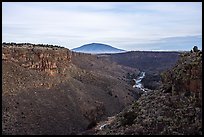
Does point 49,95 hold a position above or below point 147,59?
below

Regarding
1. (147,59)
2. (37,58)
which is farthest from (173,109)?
(147,59)

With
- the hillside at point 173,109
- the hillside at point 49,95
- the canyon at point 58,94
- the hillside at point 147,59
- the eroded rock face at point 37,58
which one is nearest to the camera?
the hillside at point 173,109

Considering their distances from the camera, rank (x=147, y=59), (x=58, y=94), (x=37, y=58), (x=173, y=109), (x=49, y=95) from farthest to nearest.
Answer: (x=147, y=59)
(x=37, y=58)
(x=58, y=94)
(x=49, y=95)
(x=173, y=109)

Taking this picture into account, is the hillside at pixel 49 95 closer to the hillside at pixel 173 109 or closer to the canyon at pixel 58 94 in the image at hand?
the canyon at pixel 58 94

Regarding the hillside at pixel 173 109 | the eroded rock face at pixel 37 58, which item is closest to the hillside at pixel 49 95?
the eroded rock face at pixel 37 58

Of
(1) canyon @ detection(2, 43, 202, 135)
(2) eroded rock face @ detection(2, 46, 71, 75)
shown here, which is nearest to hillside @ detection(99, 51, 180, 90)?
(1) canyon @ detection(2, 43, 202, 135)

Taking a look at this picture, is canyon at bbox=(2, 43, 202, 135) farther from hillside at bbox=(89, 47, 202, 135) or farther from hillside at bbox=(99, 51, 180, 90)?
hillside at bbox=(99, 51, 180, 90)

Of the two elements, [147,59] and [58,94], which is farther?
[147,59]

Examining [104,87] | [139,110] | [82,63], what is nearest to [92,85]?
[104,87]

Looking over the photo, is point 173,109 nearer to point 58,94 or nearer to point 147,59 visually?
point 58,94
